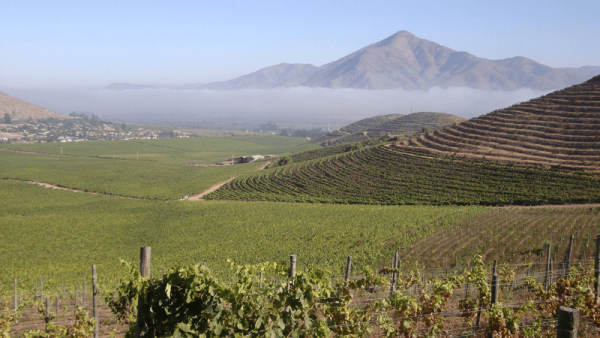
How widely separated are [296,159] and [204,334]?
296 ft

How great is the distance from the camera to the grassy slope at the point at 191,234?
25.8m

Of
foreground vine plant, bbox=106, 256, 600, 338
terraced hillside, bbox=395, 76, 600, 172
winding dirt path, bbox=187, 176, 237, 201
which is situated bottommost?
winding dirt path, bbox=187, 176, 237, 201

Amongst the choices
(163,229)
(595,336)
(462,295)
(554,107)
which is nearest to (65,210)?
(163,229)

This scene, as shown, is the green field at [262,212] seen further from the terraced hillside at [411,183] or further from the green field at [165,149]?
the green field at [165,149]

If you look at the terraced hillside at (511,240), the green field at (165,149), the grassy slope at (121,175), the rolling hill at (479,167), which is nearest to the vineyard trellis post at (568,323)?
the terraced hillside at (511,240)

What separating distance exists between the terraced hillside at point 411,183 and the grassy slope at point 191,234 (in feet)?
26.6

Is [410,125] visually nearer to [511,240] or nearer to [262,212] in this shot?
[262,212]

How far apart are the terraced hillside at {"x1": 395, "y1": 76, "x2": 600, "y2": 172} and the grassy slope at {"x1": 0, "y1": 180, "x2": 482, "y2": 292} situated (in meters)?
21.8

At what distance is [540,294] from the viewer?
9805 millimetres

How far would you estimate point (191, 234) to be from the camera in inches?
1387

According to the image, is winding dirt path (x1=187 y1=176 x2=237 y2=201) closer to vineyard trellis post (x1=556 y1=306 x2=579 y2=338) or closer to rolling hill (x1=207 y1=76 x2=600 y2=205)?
rolling hill (x1=207 y1=76 x2=600 y2=205)

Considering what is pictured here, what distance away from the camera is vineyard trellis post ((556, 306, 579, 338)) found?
4.48 m

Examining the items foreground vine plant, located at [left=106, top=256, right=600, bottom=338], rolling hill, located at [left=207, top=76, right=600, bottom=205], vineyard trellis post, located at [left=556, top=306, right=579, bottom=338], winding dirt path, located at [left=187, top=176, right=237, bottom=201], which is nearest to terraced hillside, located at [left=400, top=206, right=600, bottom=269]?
rolling hill, located at [left=207, top=76, right=600, bottom=205]

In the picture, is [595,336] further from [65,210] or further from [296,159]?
[296,159]
